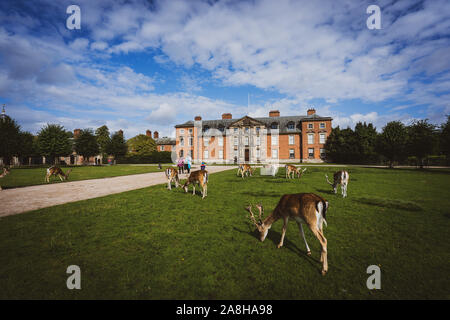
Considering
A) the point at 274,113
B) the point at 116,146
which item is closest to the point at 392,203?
the point at 274,113

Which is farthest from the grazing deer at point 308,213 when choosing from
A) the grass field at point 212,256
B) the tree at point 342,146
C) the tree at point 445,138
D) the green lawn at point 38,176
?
the tree at point 342,146

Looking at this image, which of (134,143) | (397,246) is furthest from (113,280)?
(134,143)

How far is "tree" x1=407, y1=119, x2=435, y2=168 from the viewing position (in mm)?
27594

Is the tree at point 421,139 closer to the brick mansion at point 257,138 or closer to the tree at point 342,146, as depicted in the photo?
the tree at point 342,146

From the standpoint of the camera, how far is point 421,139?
91.7 feet

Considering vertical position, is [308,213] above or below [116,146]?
below

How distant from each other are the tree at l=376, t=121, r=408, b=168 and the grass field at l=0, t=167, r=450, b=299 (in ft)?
102

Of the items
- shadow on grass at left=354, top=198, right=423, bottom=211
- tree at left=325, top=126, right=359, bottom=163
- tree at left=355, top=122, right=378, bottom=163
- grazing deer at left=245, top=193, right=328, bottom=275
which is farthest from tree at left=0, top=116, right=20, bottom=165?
tree at left=355, top=122, right=378, bottom=163

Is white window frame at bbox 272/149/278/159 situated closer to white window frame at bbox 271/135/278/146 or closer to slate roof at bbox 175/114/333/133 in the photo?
white window frame at bbox 271/135/278/146

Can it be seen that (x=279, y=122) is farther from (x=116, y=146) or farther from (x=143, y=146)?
(x=116, y=146)

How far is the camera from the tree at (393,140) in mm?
30781

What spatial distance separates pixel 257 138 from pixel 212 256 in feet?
180

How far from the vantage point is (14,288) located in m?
3.26
